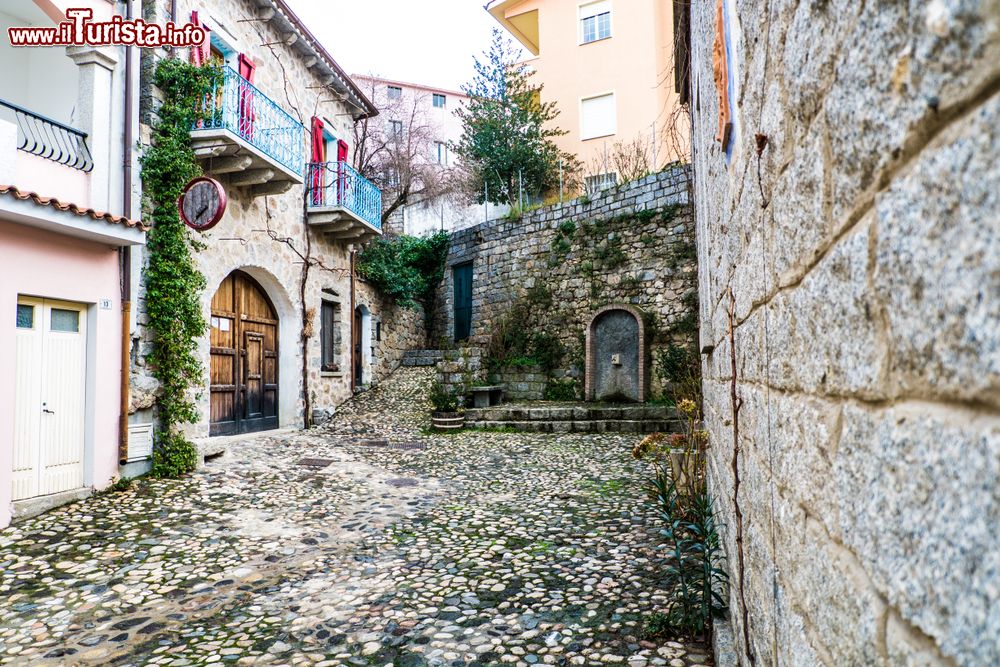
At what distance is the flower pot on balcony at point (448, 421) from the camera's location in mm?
10102

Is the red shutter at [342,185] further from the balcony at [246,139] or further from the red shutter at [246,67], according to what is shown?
the red shutter at [246,67]

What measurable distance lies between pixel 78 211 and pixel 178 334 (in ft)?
6.12

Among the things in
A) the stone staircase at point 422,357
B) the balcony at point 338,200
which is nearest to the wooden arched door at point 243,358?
the balcony at point 338,200

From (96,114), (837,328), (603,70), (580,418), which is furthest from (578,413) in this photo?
(603,70)

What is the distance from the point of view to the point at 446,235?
16.5 meters

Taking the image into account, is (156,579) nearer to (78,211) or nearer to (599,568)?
(599,568)

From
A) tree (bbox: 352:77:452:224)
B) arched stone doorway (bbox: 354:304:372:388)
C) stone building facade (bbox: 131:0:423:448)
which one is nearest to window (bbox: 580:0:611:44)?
tree (bbox: 352:77:452:224)

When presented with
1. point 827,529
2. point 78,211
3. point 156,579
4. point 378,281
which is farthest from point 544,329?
point 827,529

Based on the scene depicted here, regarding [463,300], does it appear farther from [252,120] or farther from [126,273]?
[126,273]

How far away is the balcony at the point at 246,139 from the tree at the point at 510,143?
26.6 ft

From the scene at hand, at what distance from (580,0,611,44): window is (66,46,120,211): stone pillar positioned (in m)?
14.5

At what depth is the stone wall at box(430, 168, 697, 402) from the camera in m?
11.2

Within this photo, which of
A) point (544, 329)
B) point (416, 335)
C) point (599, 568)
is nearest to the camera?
point (599, 568)

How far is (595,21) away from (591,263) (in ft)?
31.6
